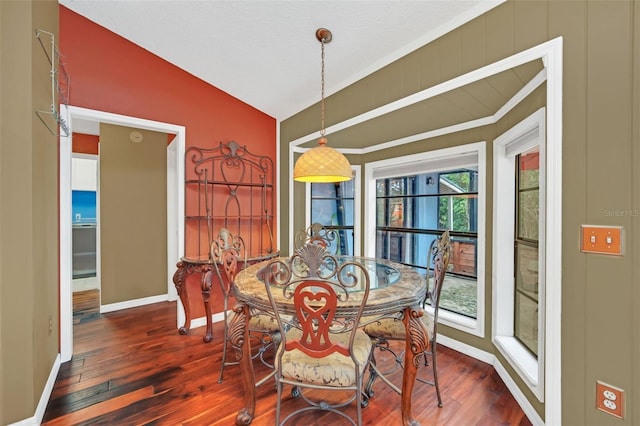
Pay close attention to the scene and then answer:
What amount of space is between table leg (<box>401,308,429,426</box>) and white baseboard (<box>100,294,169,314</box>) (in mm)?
3681

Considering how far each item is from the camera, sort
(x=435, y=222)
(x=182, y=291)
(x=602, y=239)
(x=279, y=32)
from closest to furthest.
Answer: (x=602, y=239) → (x=279, y=32) → (x=182, y=291) → (x=435, y=222)

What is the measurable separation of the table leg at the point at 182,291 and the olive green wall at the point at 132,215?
1.35 metres

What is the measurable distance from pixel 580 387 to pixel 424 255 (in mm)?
→ 2002

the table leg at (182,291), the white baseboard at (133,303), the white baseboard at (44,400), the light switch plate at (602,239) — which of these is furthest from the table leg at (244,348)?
the white baseboard at (133,303)

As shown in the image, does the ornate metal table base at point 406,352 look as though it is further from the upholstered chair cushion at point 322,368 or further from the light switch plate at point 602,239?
the light switch plate at point 602,239

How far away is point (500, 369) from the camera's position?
2.24 meters

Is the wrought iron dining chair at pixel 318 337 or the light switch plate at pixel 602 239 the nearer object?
the light switch plate at pixel 602 239

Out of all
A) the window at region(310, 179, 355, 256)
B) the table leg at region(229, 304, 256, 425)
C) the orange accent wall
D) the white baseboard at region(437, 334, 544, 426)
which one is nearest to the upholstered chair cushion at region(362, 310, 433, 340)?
the white baseboard at region(437, 334, 544, 426)

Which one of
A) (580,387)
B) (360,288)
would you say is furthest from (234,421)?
(580,387)

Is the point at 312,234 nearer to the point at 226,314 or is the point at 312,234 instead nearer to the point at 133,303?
the point at 226,314

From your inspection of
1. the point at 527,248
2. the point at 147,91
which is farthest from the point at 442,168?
the point at 147,91

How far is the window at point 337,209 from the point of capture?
3.85 metres

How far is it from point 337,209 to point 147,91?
256cm

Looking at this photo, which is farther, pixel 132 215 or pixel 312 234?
pixel 132 215
